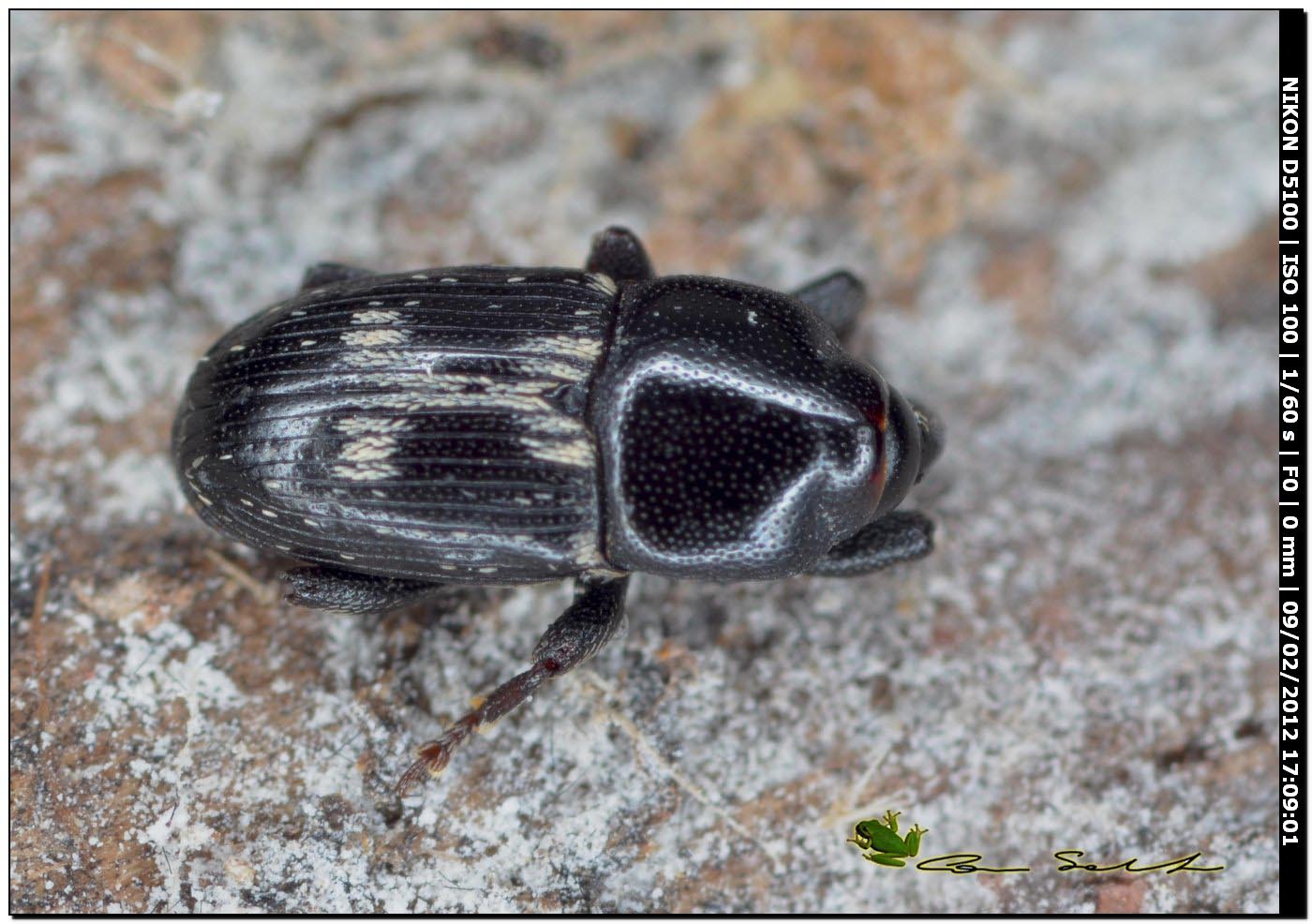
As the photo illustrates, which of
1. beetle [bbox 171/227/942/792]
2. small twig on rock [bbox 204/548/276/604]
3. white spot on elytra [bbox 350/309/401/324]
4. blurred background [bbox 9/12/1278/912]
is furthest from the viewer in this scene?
small twig on rock [bbox 204/548/276/604]

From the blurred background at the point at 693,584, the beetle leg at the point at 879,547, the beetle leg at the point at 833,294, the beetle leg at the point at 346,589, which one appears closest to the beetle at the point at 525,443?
the beetle leg at the point at 346,589

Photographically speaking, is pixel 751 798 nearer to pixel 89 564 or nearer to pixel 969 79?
pixel 89 564

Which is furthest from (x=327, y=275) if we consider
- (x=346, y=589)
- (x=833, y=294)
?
(x=833, y=294)

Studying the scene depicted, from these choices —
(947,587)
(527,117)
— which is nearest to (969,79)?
(527,117)

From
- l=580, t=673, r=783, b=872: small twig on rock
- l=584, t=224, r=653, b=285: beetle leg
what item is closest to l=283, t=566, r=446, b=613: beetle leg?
l=580, t=673, r=783, b=872: small twig on rock

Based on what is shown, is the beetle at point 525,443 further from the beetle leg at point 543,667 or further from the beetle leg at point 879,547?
the beetle leg at point 879,547

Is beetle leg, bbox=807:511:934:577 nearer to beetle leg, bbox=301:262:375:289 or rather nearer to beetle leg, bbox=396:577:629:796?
beetle leg, bbox=396:577:629:796
